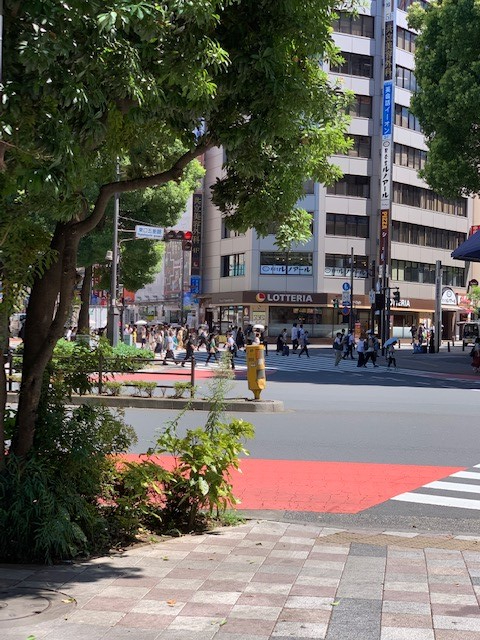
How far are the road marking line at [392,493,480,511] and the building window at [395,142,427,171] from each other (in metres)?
66.3

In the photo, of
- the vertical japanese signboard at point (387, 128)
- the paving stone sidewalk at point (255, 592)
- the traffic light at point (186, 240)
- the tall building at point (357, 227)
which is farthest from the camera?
the tall building at point (357, 227)

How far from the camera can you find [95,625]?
17.4 ft

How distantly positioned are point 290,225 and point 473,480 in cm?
482

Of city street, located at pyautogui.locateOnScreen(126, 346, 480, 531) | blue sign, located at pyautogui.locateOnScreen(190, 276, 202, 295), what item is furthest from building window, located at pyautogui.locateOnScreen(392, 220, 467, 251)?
city street, located at pyautogui.locateOnScreen(126, 346, 480, 531)

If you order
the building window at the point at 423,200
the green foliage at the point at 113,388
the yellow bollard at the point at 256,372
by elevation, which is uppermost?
the building window at the point at 423,200

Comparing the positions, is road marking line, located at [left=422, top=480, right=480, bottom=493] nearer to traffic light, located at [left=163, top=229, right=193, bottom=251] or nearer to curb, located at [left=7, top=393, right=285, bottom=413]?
curb, located at [left=7, top=393, right=285, bottom=413]

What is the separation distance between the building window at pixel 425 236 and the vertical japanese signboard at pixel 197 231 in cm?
1757

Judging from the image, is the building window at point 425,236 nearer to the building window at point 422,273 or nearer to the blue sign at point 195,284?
the building window at point 422,273

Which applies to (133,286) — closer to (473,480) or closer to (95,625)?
(473,480)

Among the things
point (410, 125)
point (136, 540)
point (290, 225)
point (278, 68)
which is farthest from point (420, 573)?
point (410, 125)

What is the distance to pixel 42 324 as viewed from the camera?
24.9ft

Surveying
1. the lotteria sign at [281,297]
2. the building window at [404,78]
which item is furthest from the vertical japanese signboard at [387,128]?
the lotteria sign at [281,297]

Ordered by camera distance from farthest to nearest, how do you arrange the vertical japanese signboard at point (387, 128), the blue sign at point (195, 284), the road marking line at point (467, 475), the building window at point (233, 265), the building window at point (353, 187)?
1. the blue sign at point (195, 284)
2. the building window at point (233, 265)
3. the building window at point (353, 187)
4. the vertical japanese signboard at point (387, 128)
5. the road marking line at point (467, 475)

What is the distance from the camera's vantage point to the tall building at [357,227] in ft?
231
